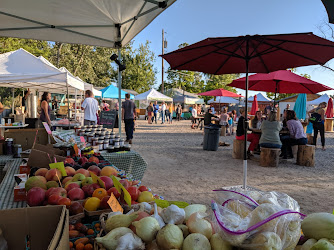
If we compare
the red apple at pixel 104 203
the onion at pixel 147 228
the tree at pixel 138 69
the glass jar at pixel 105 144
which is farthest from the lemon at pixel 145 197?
the tree at pixel 138 69

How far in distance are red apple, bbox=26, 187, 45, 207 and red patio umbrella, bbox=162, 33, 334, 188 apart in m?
3.35

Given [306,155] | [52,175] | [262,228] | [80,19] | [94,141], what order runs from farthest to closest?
1. [306,155]
2. [94,141]
3. [80,19]
4. [52,175]
5. [262,228]

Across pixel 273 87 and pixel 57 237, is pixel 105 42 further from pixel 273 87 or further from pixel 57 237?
pixel 273 87

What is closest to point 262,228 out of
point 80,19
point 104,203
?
point 104,203

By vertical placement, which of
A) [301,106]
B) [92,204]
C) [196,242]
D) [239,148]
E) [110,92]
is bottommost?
[239,148]

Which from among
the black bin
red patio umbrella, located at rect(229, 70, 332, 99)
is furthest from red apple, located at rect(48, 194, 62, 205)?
the black bin

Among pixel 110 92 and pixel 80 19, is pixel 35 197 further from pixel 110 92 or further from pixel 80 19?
pixel 110 92

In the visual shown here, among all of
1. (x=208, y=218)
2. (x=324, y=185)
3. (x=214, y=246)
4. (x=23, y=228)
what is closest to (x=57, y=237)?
(x=23, y=228)

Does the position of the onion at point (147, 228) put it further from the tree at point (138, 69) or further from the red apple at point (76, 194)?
the tree at point (138, 69)

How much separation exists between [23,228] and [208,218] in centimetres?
99

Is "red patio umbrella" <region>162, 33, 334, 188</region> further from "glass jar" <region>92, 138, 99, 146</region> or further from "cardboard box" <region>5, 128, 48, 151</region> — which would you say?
"cardboard box" <region>5, 128, 48, 151</region>

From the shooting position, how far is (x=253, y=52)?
14.8ft

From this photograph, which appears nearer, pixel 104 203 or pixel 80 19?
pixel 104 203

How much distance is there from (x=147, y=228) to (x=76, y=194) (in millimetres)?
1039
